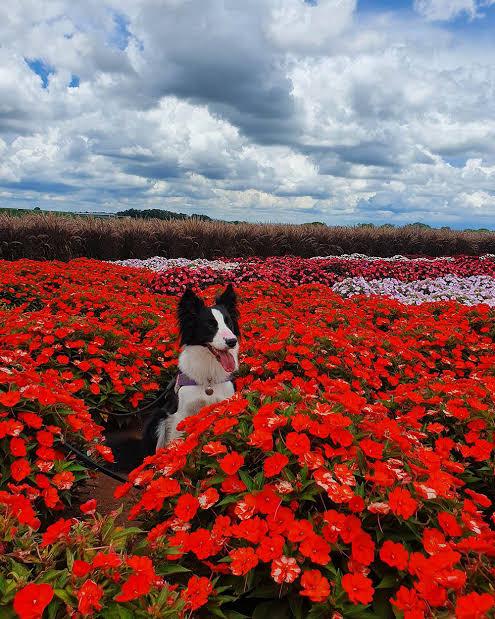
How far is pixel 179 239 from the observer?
1728 centimetres

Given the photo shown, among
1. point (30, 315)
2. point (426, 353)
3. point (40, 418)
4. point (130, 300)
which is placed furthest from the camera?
point (130, 300)

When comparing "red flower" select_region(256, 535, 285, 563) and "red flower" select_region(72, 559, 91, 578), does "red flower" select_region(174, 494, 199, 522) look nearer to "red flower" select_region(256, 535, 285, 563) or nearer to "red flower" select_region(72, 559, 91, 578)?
"red flower" select_region(256, 535, 285, 563)

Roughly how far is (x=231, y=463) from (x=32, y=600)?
86 cm

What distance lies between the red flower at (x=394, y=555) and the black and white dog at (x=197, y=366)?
228cm

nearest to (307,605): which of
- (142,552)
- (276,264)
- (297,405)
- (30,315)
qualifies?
(142,552)

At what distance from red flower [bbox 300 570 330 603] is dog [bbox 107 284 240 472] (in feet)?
7.57

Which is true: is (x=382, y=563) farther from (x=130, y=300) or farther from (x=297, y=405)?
(x=130, y=300)

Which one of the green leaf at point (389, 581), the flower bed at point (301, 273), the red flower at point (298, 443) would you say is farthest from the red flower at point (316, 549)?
the flower bed at point (301, 273)

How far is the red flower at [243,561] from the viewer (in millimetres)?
1503

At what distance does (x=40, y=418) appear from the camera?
246cm

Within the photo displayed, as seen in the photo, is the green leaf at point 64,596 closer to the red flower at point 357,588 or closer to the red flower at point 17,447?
the red flower at point 357,588

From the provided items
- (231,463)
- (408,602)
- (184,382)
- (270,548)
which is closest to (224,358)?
(184,382)

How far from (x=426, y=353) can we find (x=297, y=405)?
Answer: 4185 millimetres

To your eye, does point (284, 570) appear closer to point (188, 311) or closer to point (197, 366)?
point (197, 366)
